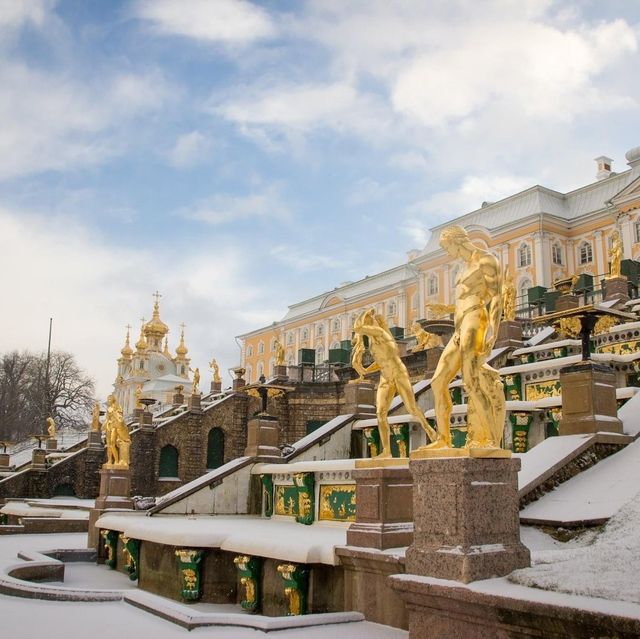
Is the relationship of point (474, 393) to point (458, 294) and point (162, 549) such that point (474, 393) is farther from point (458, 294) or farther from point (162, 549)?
point (162, 549)

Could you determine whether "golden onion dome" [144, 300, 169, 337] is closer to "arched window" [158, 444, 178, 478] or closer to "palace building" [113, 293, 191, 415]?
"palace building" [113, 293, 191, 415]

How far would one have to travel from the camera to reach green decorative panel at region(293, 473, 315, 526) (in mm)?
12000

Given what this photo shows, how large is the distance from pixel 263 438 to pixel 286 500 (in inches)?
84.8

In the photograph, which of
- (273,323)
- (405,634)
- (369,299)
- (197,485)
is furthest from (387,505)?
(273,323)

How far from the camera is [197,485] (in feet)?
46.6

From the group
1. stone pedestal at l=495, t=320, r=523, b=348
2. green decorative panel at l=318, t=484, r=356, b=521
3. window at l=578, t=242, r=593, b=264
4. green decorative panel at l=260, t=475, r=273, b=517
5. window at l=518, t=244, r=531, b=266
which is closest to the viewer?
green decorative panel at l=318, t=484, r=356, b=521

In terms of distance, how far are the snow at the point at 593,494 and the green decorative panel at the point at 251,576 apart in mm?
3229

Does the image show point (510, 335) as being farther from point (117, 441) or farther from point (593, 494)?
point (593, 494)

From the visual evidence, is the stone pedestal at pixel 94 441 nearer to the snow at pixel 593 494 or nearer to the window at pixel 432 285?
the snow at pixel 593 494

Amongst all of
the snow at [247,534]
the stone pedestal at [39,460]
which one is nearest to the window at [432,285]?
the stone pedestal at [39,460]

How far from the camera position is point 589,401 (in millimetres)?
9789

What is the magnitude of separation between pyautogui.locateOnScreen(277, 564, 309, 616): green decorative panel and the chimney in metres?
47.1

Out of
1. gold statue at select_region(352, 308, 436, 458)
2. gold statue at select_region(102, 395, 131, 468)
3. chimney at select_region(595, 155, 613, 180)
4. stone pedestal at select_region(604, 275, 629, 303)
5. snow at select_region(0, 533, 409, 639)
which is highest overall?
chimney at select_region(595, 155, 613, 180)

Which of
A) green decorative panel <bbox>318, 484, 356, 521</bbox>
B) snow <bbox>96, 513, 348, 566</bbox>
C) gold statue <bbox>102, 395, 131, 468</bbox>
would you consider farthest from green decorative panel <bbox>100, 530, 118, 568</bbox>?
green decorative panel <bbox>318, 484, 356, 521</bbox>
